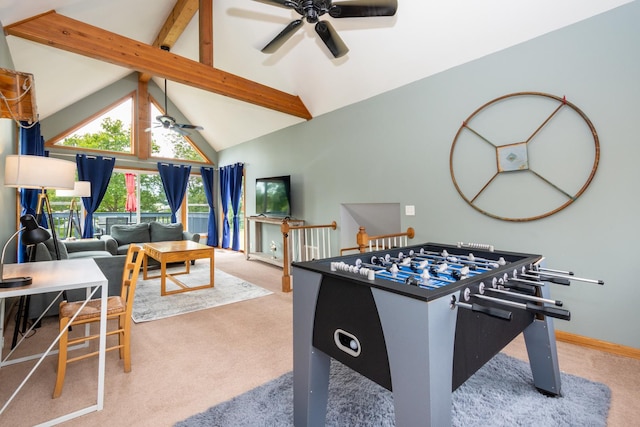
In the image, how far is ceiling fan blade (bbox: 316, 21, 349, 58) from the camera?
2.50 m

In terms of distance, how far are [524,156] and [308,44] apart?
115 inches

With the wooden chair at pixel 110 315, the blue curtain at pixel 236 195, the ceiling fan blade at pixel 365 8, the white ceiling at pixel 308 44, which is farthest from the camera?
the blue curtain at pixel 236 195

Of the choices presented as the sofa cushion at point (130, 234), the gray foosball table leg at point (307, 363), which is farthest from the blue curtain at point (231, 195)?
the gray foosball table leg at point (307, 363)

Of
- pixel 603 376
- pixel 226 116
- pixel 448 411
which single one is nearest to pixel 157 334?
pixel 448 411

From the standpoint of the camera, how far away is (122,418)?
5.12ft

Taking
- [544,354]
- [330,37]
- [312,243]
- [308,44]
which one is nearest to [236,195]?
[312,243]

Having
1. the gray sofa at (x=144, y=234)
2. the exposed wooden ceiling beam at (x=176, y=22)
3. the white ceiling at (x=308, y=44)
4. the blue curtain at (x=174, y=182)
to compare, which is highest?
the exposed wooden ceiling beam at (x=176, y=22)

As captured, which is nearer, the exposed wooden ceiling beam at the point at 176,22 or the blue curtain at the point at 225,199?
the exposed wooden ceiling beam at the point at 176,22

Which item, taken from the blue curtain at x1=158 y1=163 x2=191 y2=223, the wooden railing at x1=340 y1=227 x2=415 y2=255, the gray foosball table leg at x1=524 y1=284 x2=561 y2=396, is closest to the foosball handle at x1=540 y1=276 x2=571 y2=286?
the gray foosball table leg at x1=524 y1=284 x2=561 y2=396

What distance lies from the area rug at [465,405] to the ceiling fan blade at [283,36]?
2.78 metres

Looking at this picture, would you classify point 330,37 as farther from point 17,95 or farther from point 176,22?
point 176,22

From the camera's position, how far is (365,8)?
7.62ft

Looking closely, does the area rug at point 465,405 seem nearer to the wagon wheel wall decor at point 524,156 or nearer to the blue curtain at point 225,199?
the wagon wheel wall decor at point 524,156

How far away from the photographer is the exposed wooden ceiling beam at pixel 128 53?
257 cm
